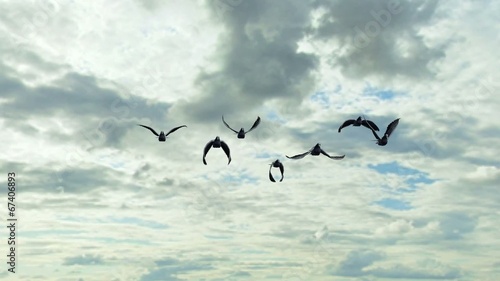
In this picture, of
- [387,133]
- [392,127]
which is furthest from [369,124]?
[392,127]

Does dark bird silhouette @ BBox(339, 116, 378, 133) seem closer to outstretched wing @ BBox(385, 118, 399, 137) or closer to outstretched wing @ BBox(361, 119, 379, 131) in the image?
outstretched wing @ BBox(361, 119, 379, 131)

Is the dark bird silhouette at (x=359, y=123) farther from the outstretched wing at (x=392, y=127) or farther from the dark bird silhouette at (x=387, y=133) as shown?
the outstretched wing at (x=392, y=127)

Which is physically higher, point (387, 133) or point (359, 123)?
point (359, 123)

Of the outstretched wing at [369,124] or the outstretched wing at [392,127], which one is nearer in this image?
the outstretched wing at [392,127]

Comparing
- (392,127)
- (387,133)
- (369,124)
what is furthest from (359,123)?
(392,127)

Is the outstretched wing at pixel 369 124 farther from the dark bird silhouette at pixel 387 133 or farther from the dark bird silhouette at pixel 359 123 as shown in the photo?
the dark bird silhouette at pixel 387 133

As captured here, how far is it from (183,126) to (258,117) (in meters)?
10.3

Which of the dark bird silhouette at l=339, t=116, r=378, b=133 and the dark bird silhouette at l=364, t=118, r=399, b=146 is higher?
the dark bird silhouette at l=339, t=116, r=378, b=133

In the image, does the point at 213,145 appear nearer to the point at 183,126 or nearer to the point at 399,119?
the point at 183,126

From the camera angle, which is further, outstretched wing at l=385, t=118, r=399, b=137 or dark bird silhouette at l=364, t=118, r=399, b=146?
outstretched wing at l=385, t=118, r=399, b=137

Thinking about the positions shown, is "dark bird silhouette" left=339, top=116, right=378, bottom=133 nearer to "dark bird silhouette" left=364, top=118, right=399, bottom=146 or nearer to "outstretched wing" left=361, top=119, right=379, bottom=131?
"outstretched wing" left=361, top=119, right=379, bottom=131

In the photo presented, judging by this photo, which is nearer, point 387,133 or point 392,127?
point 387,133

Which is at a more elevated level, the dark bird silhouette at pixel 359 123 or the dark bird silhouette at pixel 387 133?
the dark bird silhouette at pixel 359 123

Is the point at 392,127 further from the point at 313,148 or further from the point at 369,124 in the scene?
the point at 313,148
